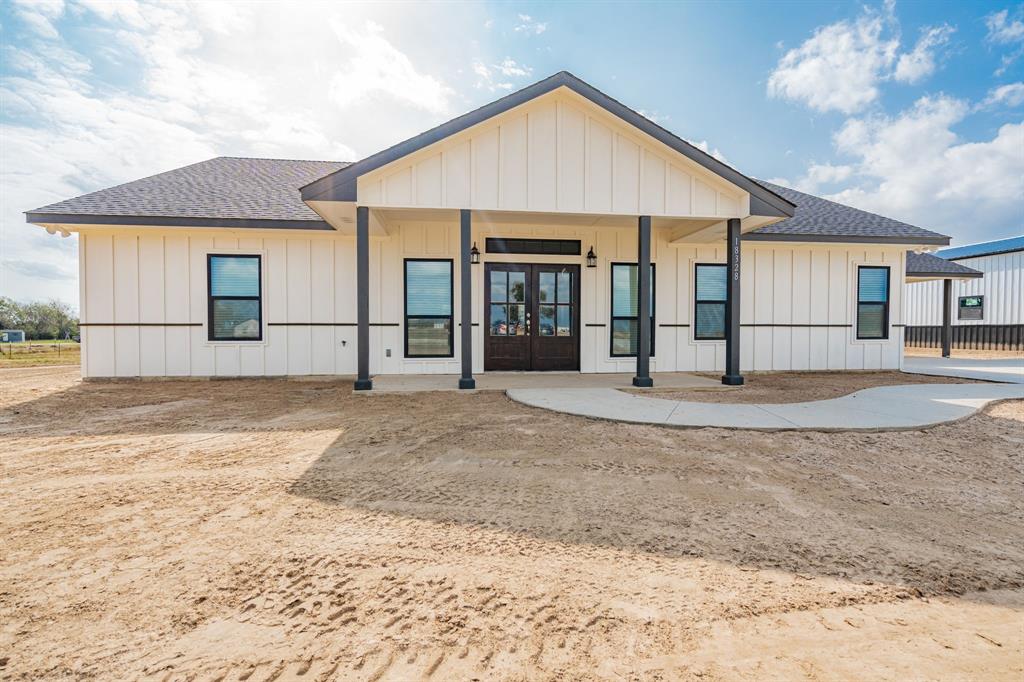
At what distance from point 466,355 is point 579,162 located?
334 centimetres

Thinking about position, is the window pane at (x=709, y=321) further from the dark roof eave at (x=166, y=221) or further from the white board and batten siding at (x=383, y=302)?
the dark roof eave at (x=166, y=221)

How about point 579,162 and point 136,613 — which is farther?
point 579,162

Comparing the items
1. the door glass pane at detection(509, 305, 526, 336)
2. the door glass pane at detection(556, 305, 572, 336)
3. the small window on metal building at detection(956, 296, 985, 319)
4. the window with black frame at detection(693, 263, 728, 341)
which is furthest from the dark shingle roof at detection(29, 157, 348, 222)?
the small window on metal building at detection(956, 296, 985, 319)

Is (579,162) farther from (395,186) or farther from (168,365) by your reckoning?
(168,365)

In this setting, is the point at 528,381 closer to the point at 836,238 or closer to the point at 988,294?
the point at 836,238

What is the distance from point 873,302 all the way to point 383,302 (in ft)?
32.8

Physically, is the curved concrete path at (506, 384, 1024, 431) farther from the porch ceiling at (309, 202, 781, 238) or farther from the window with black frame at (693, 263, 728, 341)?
the window with black frame at (693, 263, 728, 341)

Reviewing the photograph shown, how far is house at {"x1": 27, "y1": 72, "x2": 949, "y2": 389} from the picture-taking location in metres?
6.81

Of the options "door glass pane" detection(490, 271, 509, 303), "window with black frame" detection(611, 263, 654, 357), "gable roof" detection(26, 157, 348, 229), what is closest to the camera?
"gable roof" detection(26, 157, 348, 229)

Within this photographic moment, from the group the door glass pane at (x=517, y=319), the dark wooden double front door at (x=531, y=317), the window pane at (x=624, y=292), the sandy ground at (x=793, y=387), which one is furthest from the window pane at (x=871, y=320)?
the door glass pane at (x=517, y=319)

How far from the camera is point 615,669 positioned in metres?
1.53

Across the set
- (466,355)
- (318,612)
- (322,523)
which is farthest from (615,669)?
(466,355)

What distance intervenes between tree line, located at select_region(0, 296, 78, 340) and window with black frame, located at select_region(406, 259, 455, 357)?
50.1 metres

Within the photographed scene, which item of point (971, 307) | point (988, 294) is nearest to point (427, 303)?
point (988, 294)
